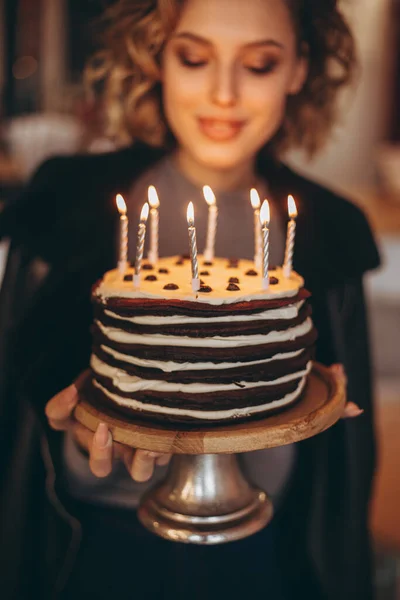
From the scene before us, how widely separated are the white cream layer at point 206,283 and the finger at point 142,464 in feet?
0.76

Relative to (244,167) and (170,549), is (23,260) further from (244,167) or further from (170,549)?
(170,549)

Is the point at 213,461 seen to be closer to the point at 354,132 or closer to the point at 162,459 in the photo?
the point at 162,459

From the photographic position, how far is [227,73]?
1.19m

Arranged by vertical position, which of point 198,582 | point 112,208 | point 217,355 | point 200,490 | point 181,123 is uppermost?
point 181,123

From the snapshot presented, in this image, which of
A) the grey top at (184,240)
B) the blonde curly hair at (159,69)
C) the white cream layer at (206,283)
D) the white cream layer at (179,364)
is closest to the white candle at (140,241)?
the white cream layer at (206,283)

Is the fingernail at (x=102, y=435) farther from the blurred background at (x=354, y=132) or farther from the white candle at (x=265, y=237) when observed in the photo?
the blurred background at (x=354, y=132)

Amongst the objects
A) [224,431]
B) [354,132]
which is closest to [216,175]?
[224,431]

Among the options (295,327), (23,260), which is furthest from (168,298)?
(23,260)

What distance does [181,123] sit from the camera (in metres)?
1.27

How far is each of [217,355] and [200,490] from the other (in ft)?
0.85

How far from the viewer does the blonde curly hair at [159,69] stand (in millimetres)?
1300

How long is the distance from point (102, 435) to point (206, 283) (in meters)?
0.29

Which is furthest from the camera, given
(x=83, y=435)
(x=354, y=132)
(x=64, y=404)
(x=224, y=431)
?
(x=354, y=132)

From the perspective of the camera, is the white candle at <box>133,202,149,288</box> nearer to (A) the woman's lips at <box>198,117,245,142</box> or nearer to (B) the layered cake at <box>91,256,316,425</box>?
(B) the layered cake at <box>91,256,316,425</box>
